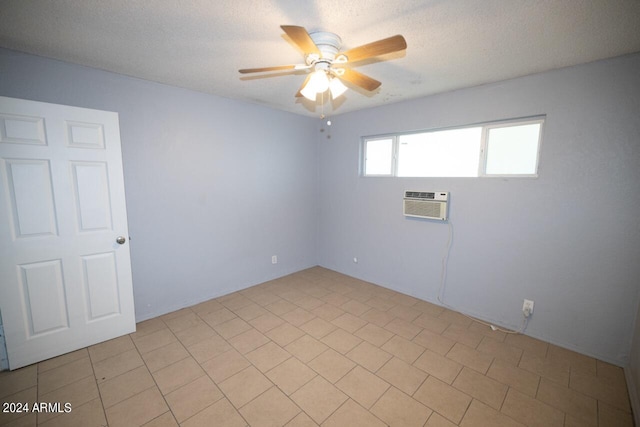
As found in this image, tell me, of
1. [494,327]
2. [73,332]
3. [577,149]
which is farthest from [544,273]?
[73,332]

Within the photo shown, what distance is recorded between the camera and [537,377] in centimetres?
200

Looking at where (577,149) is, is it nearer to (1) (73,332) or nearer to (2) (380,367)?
(2) (380,367)

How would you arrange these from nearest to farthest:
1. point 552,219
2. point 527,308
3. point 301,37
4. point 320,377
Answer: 1. point 301,37
2. point 320,377
3. point 552,219
4. point 527,308

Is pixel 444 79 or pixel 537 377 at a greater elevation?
pixel 444 79

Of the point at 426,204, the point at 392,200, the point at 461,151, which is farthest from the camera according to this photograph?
the point at 392,200

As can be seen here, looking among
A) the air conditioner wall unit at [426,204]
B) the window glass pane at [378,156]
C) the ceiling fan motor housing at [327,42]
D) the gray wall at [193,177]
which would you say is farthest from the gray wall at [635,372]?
the gray wall at [193,177]

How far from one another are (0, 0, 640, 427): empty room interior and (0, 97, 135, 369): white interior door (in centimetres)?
1

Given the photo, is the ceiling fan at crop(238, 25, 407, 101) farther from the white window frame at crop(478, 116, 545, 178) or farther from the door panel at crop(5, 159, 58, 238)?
the door panel at crop(5, 159, 58, 238)

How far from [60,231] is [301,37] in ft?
8.21

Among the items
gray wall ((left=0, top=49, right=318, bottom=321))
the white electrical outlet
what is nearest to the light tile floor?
the white electrical outlet

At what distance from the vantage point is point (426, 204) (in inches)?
120

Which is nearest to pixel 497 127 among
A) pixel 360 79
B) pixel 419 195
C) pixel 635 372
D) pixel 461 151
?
pixel 461 151

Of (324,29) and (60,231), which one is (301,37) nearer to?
(324,29)

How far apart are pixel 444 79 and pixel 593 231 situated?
1860mm
